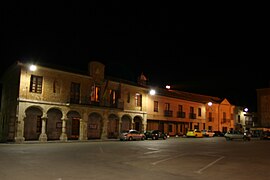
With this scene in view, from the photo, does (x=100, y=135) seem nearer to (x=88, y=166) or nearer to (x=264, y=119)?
(x=88, y=166)

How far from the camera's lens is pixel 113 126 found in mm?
41250

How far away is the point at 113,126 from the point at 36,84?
44.8 ft

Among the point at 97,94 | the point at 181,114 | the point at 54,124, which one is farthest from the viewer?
the point at 181,114

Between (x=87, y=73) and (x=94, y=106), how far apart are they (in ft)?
14.6

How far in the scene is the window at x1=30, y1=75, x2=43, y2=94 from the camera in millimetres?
31219

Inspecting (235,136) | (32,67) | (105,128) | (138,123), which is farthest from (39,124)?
(235,136)

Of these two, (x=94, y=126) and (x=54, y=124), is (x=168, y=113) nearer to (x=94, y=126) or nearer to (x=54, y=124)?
(x=94, y=126)

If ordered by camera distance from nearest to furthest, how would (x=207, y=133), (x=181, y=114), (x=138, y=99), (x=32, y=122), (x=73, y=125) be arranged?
1. (x=32, y=122)
2. (x=73, y=125)
3. (x=138, y=99)
4. (x=181, y=114)
5. (x=207, y=133)

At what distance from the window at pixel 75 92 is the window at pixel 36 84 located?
4196 mm

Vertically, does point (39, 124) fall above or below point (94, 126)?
above

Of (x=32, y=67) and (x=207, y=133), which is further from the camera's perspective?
(x=207, y=133)

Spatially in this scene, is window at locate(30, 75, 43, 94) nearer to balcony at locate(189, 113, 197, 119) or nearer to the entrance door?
the entrance door

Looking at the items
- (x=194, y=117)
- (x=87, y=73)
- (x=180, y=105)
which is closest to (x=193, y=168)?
(x=87, y=73)

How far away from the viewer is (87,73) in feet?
122
